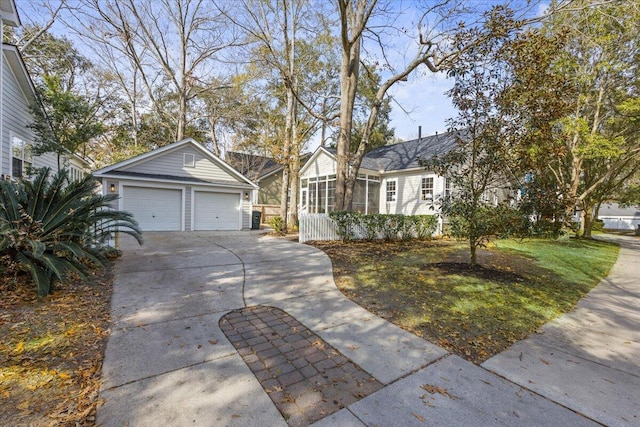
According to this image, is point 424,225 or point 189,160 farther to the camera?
point 189,160

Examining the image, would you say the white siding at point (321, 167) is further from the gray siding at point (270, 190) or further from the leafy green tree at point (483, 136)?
the leafy green tree at point (483, 136)

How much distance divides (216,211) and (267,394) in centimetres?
1277

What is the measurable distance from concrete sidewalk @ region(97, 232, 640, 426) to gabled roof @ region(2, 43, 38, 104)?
25.8ft

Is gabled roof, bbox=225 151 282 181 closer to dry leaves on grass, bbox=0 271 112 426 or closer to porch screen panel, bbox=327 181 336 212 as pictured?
porch screen panel, bbox=327 181 336 212

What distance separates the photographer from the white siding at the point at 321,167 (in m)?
16.4

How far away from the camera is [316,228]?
10258 millimetres

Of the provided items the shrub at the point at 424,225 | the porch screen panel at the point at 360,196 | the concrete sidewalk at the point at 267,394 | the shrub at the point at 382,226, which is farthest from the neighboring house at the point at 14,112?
the porch screen panel at the point at 360,196

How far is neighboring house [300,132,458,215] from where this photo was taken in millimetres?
14836

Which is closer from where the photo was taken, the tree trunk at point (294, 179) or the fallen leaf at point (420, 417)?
the fallen leaf at point (420, 417)

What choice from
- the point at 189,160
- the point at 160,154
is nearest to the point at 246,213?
the point at 189,160

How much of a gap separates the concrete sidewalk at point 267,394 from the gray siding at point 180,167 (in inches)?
362

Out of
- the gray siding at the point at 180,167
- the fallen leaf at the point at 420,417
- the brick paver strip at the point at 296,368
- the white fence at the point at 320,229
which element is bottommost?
the fallen leaf at the point at 420,417

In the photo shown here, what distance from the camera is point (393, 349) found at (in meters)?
3.16

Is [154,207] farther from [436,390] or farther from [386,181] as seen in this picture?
[436,390]
